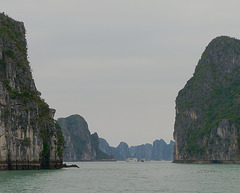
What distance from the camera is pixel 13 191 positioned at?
5156cm

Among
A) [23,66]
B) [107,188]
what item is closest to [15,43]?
[23,66]

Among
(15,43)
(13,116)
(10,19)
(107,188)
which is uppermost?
(10,19)

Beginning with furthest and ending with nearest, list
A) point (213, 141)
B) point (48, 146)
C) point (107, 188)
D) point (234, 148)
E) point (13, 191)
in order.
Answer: point (213, 141) < point (234, 148) < point (48, 146) < point (107, 188) < point (13, 191)

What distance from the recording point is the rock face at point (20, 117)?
89.1 meters

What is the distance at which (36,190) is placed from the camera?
5394 cm

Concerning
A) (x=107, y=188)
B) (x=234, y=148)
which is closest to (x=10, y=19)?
(x=107, y=188)

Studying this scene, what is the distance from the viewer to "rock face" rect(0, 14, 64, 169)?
3509 inches

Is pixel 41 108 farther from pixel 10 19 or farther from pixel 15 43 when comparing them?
pixel 10 19

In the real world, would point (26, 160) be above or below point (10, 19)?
below

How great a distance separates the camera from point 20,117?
3666 inches

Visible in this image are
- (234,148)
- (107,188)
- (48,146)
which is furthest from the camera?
(234,148)

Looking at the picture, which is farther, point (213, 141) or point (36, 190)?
point (213, 141)

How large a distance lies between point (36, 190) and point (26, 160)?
40.0 m

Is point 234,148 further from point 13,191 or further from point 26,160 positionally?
point 13,191
